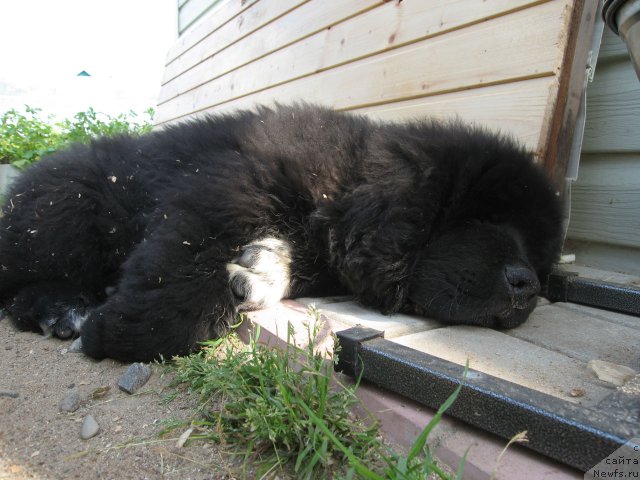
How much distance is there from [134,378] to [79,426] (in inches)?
11.2

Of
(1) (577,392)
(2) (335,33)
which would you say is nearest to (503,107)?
(1) (577,392)

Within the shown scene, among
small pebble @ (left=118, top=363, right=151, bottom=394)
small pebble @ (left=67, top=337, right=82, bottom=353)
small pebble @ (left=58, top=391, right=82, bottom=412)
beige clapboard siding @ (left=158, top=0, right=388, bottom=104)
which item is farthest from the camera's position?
beige clapboard siding @ (left=158, top=0, right=388, bottom=104)

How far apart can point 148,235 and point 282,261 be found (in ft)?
2.07

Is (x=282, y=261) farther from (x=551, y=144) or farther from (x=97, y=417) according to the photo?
(x=551, y=144)

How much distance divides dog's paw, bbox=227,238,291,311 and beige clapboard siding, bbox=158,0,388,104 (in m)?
2.54

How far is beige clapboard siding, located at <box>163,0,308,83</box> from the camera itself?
5187 mm

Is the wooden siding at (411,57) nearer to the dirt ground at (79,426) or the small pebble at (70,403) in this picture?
the dirt ground at (79,426)

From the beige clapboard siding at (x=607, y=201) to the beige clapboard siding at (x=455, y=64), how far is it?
970 millimetres

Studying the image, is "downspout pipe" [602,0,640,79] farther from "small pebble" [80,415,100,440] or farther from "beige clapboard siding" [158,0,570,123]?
"small pebble" [80,415,100,440]

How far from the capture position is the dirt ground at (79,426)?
4.31 feet

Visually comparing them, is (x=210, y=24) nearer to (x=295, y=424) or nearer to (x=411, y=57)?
(x=411, y=57)

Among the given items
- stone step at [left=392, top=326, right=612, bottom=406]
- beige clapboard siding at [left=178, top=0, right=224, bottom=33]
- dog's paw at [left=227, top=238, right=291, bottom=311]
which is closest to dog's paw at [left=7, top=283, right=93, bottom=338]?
dog's paw at [left=227, top=238, right=291, bottom=311]

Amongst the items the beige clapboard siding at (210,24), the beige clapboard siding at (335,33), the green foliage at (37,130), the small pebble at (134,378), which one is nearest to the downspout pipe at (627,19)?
the beige clapboard siding at (335,33)

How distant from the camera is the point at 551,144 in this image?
259 cm
